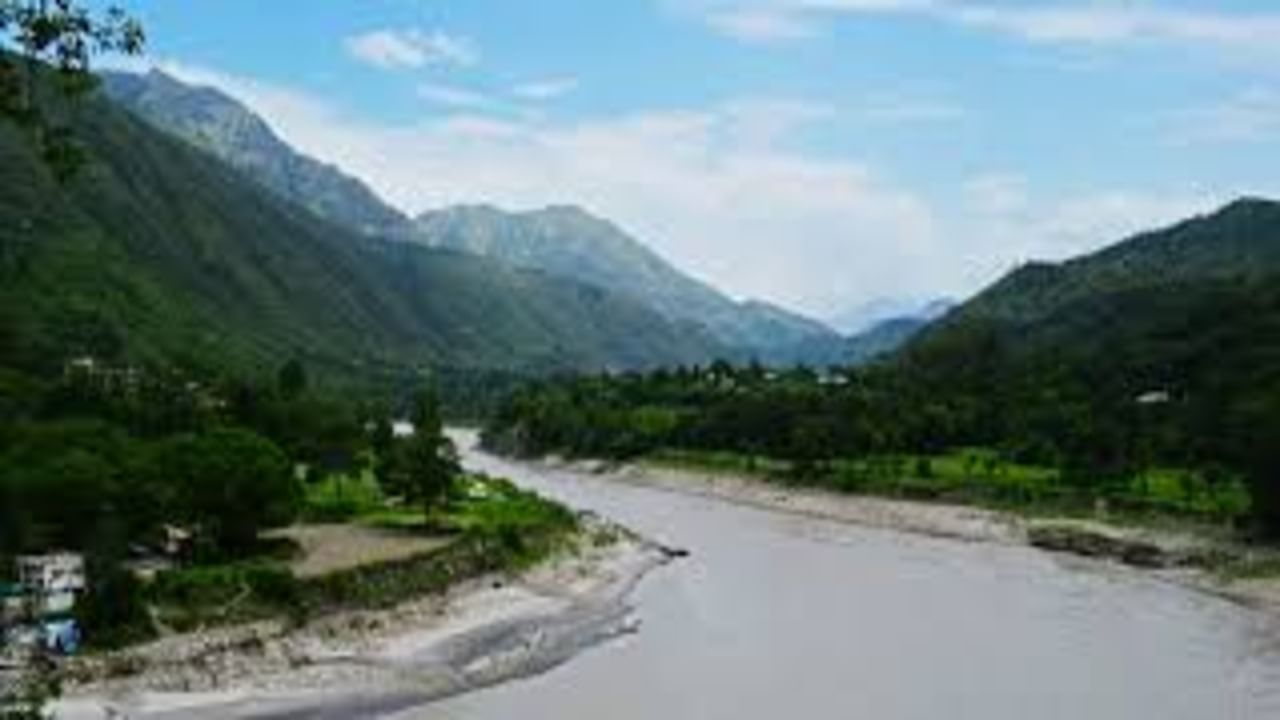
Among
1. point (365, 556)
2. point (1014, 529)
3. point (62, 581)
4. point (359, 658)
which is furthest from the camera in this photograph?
point (1014, 529)

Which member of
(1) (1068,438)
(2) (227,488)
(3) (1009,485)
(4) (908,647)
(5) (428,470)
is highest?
(1) (1068,438)

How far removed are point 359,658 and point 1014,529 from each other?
75097 mm

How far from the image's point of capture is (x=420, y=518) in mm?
107250

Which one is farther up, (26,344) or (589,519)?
(26,344)

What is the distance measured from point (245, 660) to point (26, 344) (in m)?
97.0

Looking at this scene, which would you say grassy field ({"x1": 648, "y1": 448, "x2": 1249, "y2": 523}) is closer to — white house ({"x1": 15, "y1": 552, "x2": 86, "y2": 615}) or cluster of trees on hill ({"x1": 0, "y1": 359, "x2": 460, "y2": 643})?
cluster of trees on hill ({"x1": 0, "y1": 359, "x2": 460, "y2": 643})

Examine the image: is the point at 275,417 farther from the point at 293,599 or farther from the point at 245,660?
the point at 245,660

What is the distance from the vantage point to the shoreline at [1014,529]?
356ft

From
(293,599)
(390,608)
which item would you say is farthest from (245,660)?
(390,608)

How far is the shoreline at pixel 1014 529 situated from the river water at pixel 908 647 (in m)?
2.65

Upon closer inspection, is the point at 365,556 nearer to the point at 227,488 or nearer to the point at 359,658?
the point at 227,488

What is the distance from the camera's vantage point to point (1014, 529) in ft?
445

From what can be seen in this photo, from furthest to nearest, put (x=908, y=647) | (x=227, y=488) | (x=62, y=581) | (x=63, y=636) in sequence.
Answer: (x=227, y=488) < (x=908, y=647) < (x=62, y=581) < (x=63, y=636)

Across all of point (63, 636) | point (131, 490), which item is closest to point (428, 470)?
point (131, 490)
